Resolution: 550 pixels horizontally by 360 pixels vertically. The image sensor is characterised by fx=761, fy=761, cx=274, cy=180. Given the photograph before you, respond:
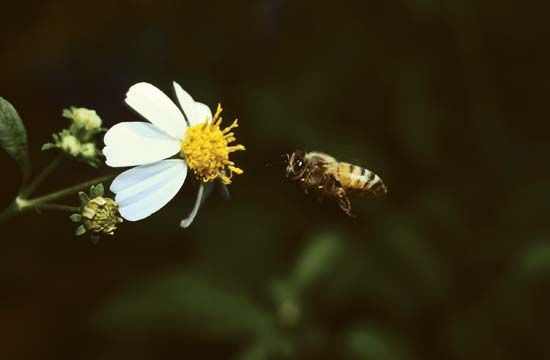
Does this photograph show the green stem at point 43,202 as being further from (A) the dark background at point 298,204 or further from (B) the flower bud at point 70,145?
(A) the dark background at point 298,204

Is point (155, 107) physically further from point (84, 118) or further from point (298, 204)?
point (298, 204)

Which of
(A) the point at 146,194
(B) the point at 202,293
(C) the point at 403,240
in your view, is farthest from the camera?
(C) the point at 403,240

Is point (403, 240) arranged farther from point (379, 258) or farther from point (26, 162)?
point (26, 162)

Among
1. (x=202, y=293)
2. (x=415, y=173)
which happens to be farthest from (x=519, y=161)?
(x=202, y=293)

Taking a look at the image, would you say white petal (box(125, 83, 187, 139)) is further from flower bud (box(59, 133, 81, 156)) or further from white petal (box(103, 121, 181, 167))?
flower bud (box(59, 133, 81, 156))

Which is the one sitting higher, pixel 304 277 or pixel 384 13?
pixel 384 13

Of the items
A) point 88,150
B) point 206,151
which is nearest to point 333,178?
point 206,151

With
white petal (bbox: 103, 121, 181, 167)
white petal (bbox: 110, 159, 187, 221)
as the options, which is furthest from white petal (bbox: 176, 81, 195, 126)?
white petal (bbox: 110, 159, 187, 221)
